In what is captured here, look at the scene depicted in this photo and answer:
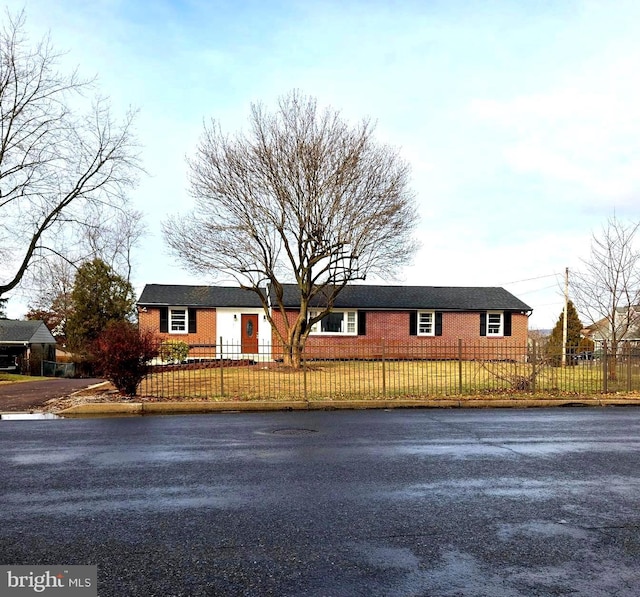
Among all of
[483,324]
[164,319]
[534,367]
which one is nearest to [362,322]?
[483,324]

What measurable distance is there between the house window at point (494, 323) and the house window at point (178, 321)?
17.0 m

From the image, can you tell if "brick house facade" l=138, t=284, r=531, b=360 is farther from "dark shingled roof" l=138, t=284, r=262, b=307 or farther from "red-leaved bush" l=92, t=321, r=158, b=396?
"red-leaved bush" l=92, t=321, r=158, b=396

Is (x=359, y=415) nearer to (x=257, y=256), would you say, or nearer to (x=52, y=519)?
(x=52, y=519)

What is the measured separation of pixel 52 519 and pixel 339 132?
19.3 meters

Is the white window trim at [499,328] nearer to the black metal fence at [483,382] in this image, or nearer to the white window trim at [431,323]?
the white window trim at [431,323]

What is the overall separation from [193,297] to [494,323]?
17.1 metres

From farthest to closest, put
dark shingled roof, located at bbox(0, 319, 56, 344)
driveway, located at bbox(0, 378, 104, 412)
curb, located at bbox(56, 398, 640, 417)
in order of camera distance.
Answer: dark shingled roof, located at bbox(0, 319, 56, 344), driveway, located at bbox(0, 378, 104, 412), curb, located at bbox(56, 398, 640, 417)

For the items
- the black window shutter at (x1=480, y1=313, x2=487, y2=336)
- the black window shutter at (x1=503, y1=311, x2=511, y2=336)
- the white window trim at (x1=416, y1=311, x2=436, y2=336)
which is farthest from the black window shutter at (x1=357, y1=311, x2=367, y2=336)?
the black window shutter at (x1=503, y1=311, x2=511, y2=336)

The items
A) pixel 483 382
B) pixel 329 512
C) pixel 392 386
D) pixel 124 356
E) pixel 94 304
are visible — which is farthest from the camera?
pixel 94 304

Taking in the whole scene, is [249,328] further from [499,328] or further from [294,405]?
[294,405]

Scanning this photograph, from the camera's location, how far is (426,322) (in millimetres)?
33125

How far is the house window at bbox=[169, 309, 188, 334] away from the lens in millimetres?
32250

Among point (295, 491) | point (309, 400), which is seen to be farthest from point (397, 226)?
Result: point (295, 491)

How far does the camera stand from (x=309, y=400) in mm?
14250
